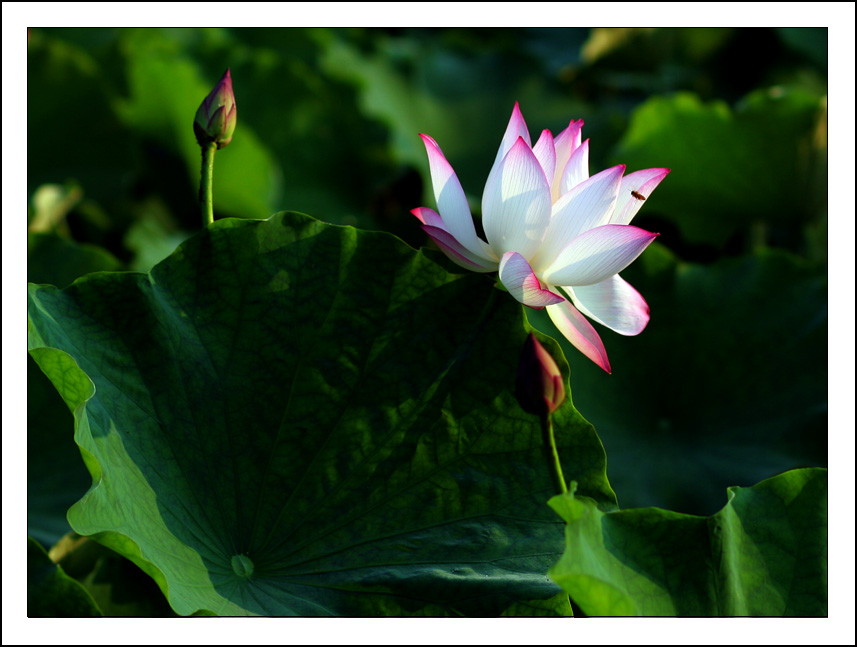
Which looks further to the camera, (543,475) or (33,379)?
(33,379)

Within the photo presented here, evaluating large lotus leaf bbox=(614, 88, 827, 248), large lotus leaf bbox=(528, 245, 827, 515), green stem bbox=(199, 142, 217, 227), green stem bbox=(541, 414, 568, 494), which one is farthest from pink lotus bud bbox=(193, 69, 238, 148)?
large lotus leaf bbox=(614, 88, 827, 248)

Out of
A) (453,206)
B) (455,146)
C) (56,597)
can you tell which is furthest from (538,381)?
(455,146)

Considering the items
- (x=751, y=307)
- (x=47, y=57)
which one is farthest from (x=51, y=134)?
(x=751, y=307)

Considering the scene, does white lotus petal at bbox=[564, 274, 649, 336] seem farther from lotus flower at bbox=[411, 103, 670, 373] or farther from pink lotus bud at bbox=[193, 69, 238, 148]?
pink lotus bud at bbox=[193, 69, 238, 148]

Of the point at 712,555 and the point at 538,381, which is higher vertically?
the point at 538,381

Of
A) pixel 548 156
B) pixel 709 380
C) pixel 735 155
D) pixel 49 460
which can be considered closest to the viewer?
pixel 548 156

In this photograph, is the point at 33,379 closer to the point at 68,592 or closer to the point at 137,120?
the point at 68,592

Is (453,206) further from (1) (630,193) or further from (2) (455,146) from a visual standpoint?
(2) (455,146)
